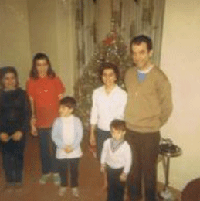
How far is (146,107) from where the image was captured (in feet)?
10.7

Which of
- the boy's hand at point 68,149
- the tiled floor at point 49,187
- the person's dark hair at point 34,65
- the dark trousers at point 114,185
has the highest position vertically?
the person's dark hair at point 34,65

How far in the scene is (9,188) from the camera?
4.09 m

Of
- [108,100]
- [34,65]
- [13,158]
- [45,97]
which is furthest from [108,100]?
[13,158]

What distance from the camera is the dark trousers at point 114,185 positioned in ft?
11.1

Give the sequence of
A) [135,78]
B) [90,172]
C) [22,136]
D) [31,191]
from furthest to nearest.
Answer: [90,172] → [31,191] → [22,136] → [135,78]

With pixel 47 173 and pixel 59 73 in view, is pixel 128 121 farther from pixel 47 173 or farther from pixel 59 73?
pixel 59 73

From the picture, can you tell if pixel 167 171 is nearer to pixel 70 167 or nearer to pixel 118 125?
pixel 118 125

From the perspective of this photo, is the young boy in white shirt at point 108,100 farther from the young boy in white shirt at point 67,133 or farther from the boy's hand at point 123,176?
the boy's hand at point 123,176

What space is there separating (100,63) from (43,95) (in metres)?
0.99

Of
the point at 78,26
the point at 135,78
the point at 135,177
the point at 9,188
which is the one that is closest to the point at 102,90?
the point at 135,78

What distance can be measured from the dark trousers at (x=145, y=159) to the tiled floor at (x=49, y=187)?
52cm

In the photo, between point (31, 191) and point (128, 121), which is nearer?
point (128, 121)

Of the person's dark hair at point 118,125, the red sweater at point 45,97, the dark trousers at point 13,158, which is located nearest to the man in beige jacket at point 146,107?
the person's dark hair at point 118,125

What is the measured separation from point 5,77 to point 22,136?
0.66 meters
